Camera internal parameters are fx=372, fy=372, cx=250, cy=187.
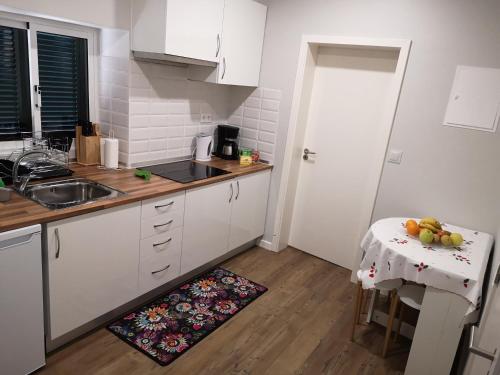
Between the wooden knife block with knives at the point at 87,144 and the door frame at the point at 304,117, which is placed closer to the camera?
the wooden knife block with knives at the point at 87,144

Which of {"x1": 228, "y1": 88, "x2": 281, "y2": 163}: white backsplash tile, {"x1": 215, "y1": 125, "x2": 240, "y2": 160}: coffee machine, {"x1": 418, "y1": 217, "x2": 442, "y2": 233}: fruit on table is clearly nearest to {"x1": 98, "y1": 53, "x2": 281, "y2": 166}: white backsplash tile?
{"x1": 228, "y1": 88, "x2": 281, "y2": 163}: white backsplash tile

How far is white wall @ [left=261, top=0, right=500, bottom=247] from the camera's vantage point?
2.45 m

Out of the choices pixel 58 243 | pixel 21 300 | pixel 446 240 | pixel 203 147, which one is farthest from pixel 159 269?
pixel 446 240

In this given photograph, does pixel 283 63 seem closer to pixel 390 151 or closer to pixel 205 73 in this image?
pixel 205 73

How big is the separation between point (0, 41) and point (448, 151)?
9.75 feet

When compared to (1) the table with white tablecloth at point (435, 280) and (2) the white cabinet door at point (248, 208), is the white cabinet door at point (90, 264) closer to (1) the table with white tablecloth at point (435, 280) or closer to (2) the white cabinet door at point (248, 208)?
(2) the white cabinet door at point (248, 208)

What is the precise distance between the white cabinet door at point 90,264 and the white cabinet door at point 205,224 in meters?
0.45

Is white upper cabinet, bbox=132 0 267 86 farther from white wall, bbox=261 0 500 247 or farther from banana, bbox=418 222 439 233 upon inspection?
banana, bbox=418 222 439 233

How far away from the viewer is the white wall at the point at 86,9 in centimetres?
204

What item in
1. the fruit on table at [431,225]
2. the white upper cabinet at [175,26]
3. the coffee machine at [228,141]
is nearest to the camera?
the fruit on table at [431,225]

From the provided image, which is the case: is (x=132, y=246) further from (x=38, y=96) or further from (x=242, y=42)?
(x=242, y=42)

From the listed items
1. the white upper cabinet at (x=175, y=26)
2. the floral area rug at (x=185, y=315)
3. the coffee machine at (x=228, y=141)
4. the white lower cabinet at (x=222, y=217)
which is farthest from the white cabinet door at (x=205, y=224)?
the white upper cabinet at (x=175, y=26)

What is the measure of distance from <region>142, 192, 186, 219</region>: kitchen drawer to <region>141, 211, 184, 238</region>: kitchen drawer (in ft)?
0.09

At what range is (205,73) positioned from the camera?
9.61 ft
